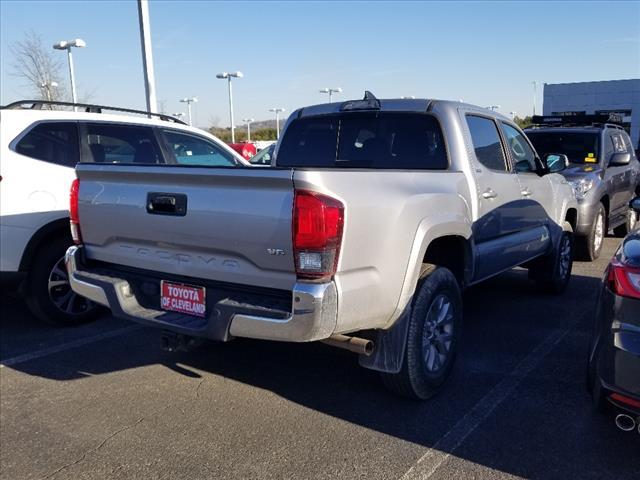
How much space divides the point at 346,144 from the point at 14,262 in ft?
9.48

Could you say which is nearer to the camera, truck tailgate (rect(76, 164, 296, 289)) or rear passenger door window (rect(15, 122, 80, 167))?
truck tailgate (rect(76, 164, 296, 289))

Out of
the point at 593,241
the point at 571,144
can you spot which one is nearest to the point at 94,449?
the point at 593,241

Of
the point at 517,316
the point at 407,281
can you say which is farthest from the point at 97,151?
the point at 517,316

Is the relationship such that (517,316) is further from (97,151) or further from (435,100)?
(97,151)

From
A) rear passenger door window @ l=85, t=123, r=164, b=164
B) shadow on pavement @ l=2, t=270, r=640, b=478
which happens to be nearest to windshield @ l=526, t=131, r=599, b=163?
shadow on pavement @ l=2, t=270, r=640, b=478

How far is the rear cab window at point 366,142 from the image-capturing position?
4.44 m

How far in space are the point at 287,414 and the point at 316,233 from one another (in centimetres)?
138

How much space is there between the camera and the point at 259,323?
3.10 m

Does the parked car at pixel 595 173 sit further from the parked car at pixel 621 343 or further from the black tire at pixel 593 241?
the parked car at pixel 621 343

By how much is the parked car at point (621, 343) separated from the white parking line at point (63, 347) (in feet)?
12.9

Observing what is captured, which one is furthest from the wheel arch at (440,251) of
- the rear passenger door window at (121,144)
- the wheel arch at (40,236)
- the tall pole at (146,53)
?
the tall pole at (146,53)

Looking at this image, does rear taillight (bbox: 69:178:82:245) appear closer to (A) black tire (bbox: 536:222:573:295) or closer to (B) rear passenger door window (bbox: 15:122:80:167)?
(B) rear passenger door window (bbox: 15:122:80:167)

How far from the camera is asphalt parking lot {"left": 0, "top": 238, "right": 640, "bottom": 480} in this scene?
3137mm

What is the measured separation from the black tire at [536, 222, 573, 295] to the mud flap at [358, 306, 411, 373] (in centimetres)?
327
